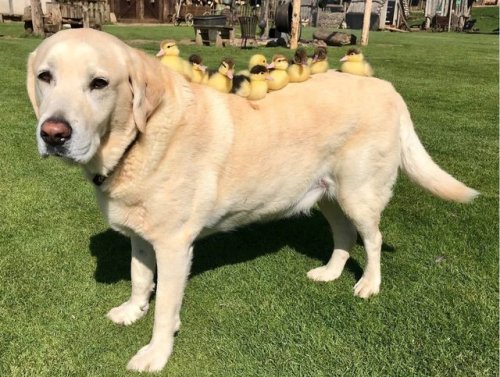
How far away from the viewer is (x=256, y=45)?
19.4m

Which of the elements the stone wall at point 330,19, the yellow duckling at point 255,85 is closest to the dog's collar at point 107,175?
the yellow duckling at point 255,85

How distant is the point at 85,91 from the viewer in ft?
7.08

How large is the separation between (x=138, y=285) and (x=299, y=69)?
1779mm

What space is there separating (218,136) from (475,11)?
55329 millimetres

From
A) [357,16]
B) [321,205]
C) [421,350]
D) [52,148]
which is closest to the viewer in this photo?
[52,148]

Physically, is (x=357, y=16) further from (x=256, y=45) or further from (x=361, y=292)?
(x=361, y=292)

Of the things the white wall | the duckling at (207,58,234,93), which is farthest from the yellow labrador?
the white wall

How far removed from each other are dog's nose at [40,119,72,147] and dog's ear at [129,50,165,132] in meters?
0.38

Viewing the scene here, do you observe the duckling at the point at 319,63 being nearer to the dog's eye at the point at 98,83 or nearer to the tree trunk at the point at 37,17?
the dog's eye at the point at 98,83

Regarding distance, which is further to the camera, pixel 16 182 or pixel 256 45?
pixel 256 45

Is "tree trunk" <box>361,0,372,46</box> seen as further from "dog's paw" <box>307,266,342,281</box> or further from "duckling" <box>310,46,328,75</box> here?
"dog's paw" <box>307,266,342,281</box>

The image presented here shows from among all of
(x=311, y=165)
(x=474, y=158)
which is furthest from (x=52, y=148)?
(x=474, y=158)

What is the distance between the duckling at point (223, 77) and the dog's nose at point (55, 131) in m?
1.16

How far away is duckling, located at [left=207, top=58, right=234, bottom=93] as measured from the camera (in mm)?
3000
